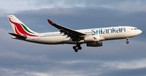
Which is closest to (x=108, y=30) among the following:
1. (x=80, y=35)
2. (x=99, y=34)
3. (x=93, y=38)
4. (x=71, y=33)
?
(x=99, y=34)

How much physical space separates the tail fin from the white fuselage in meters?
3.26

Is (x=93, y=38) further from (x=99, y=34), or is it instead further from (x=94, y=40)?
(x=99, y=34)

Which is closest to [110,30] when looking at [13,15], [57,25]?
[57,25]

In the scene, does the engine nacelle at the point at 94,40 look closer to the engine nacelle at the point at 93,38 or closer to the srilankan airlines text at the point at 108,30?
the engine nacelle at the point at 93,38

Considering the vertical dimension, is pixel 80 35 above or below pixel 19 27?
below

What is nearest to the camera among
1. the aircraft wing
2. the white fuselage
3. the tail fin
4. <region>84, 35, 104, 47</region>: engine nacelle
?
the aircraft wing

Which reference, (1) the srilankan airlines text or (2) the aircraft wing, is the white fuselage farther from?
(2) the aircraft wing

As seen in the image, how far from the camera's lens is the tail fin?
11125 centimetres

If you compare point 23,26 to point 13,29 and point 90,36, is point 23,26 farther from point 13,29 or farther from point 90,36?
point 90,36

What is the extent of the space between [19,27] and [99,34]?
19504 millimetres

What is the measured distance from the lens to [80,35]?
10425 centimetres

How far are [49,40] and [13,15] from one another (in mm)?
15022

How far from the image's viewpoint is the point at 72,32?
104m

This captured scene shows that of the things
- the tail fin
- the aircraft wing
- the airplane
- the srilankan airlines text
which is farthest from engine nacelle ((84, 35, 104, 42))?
the tail fin
